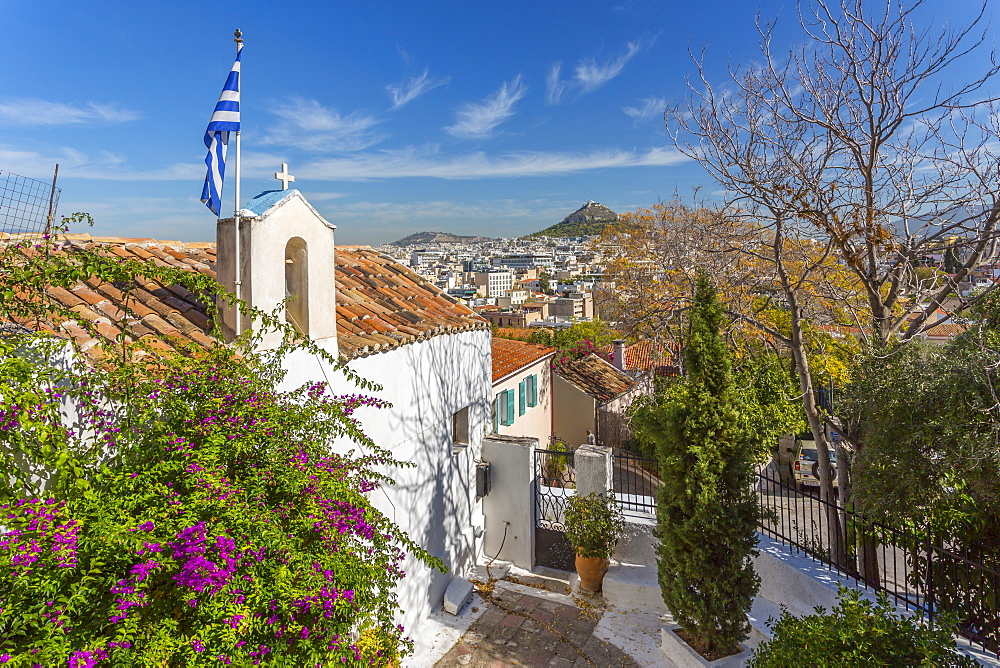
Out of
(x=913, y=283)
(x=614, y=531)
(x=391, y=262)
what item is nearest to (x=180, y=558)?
(x=614, y=531)

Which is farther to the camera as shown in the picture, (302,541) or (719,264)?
(719,264)

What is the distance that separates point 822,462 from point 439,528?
5.55 metres

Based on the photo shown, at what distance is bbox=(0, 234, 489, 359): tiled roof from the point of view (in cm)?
471

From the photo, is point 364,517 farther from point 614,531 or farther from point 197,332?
point 614,531

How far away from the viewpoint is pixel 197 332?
498cm

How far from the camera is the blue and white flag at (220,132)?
4.68m

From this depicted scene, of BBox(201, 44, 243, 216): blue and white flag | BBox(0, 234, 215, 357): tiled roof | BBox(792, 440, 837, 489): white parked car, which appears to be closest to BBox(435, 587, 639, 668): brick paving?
BBox(0, 234, 215, 357): tiled roof

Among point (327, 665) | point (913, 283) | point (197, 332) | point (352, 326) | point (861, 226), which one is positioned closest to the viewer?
point (327, 665)

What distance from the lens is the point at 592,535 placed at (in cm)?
841

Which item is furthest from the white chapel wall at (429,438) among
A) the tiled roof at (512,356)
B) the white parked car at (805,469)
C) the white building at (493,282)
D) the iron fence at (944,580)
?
the white building at (493,282)

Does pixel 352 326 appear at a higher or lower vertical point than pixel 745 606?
higher

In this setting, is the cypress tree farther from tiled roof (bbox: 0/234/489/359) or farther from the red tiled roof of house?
tiled roof (bbox: 0/234/489/359)

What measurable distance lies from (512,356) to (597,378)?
6.54m

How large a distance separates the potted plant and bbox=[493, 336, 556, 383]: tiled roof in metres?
4.77
